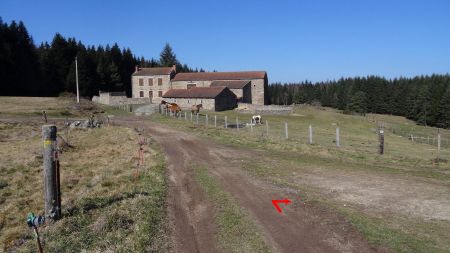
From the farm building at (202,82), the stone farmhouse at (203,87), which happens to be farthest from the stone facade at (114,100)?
the farm building at (202,82)

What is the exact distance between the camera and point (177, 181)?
15.1m

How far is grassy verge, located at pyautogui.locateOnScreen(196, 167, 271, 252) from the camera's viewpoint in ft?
28.9

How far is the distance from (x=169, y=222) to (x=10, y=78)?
7894cm

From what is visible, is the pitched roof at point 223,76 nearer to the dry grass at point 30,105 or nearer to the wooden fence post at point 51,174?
the dry grass at point 30,105

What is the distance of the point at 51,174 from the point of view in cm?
1082

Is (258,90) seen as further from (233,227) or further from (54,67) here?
(233,227)

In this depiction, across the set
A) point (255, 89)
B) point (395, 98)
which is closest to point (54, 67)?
point (255, 89)

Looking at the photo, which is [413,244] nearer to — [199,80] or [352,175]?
[352,175]

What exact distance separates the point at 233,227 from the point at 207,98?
5869 cm

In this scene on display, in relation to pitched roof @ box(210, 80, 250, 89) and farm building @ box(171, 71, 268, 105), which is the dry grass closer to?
farm building @ box(171, 71, 268, 105)

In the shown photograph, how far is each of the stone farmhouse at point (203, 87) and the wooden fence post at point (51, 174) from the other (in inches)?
2245

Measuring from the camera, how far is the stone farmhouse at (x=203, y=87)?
70312mm

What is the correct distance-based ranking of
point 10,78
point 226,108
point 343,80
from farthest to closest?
point 343,80 < point 10,78 < point 226,108

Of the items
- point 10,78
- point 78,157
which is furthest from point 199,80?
point 78,157
